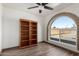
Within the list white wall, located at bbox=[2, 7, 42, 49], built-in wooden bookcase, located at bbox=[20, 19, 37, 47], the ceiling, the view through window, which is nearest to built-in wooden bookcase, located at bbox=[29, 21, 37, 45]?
built-in wooden bookcase, located at bbox=[20, 19, 37, 47]

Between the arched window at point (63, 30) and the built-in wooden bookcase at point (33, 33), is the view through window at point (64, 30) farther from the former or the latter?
the built-in wooden bookcase at point (33, 33)

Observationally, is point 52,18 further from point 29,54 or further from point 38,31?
point 29,54

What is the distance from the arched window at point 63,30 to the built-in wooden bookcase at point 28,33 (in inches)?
13.0

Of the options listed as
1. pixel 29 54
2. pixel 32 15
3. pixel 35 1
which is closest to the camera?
pixel 35 1

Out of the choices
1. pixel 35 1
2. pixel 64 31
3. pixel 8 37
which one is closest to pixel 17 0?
pixel 35 1

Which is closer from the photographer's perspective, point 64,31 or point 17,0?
point 17,0

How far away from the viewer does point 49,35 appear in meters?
1.78

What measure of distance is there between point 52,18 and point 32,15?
426 millimetres

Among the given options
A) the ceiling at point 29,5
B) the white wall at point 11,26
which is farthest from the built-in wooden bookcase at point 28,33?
the ceiling at point 29,5

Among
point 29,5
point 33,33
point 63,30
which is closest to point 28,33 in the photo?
point 33,33

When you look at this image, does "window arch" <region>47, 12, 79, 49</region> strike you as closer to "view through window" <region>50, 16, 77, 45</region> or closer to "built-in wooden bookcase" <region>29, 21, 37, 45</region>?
"view through window" <region>50, 16, 77, 45</region>

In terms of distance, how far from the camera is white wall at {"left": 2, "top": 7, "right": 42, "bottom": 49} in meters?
1.47

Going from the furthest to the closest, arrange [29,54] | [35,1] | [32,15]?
[32,15] < [29,54] < [35,1]

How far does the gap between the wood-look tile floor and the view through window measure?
199 mm
